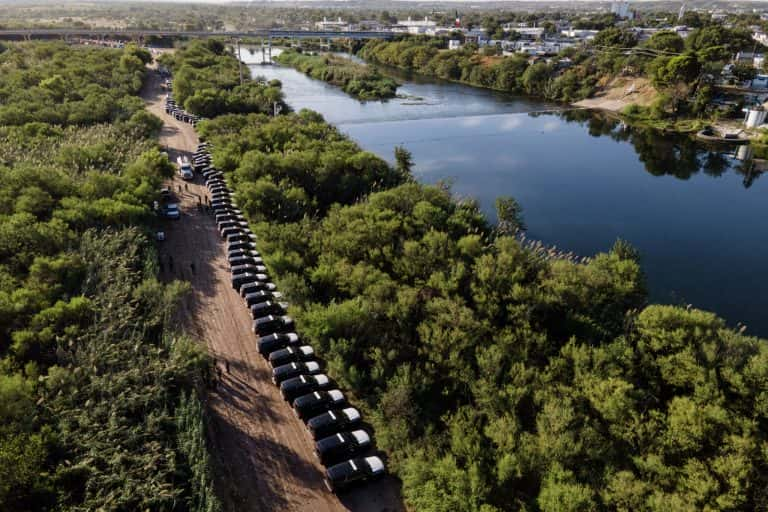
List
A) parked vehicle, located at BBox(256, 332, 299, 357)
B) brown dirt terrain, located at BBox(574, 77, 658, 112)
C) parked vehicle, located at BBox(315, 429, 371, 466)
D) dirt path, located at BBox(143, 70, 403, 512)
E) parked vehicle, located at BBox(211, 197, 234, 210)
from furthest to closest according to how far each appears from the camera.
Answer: brown dirt terrain, located at BBox(574, 77, 658, 112) → parked vehicle, located at BBox(211, 197, 234, 210) → parked vehicle, located at BBox(256, 332, 299, 357) → parked vehicle, located at BBox(315, 429, 371, 466) → dirt path, located at BBox(143, 70, 403, 512)

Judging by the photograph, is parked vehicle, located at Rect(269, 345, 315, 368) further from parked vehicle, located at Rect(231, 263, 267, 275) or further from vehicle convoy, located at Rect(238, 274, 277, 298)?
parked vehicle, located at Rect(231, 263, 267, 275)

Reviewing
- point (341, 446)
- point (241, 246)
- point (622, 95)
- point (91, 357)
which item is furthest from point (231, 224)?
point (622, 95)

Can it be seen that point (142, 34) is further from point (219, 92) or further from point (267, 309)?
point (267, 309)

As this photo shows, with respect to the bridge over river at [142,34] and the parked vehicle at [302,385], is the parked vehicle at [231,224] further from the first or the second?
the bridge over river at [142,34]

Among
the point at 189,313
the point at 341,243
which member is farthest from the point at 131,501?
the point at 341,243

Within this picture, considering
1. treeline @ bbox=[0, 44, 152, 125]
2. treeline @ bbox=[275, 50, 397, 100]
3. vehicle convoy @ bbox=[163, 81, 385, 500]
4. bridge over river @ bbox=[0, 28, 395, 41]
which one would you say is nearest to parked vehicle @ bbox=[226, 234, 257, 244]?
vehicle convoy @ bbox=[163, 81, 385, 500]

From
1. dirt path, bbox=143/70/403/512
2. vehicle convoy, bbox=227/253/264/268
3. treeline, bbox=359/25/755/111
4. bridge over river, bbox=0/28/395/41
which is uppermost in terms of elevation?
bridge over river, bbox=0/28/395/41

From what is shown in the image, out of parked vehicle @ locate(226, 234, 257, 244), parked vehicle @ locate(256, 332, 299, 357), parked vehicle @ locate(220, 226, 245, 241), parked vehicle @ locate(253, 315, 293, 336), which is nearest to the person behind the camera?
parked vehicle @ locate(256, 332, 299, 357)
